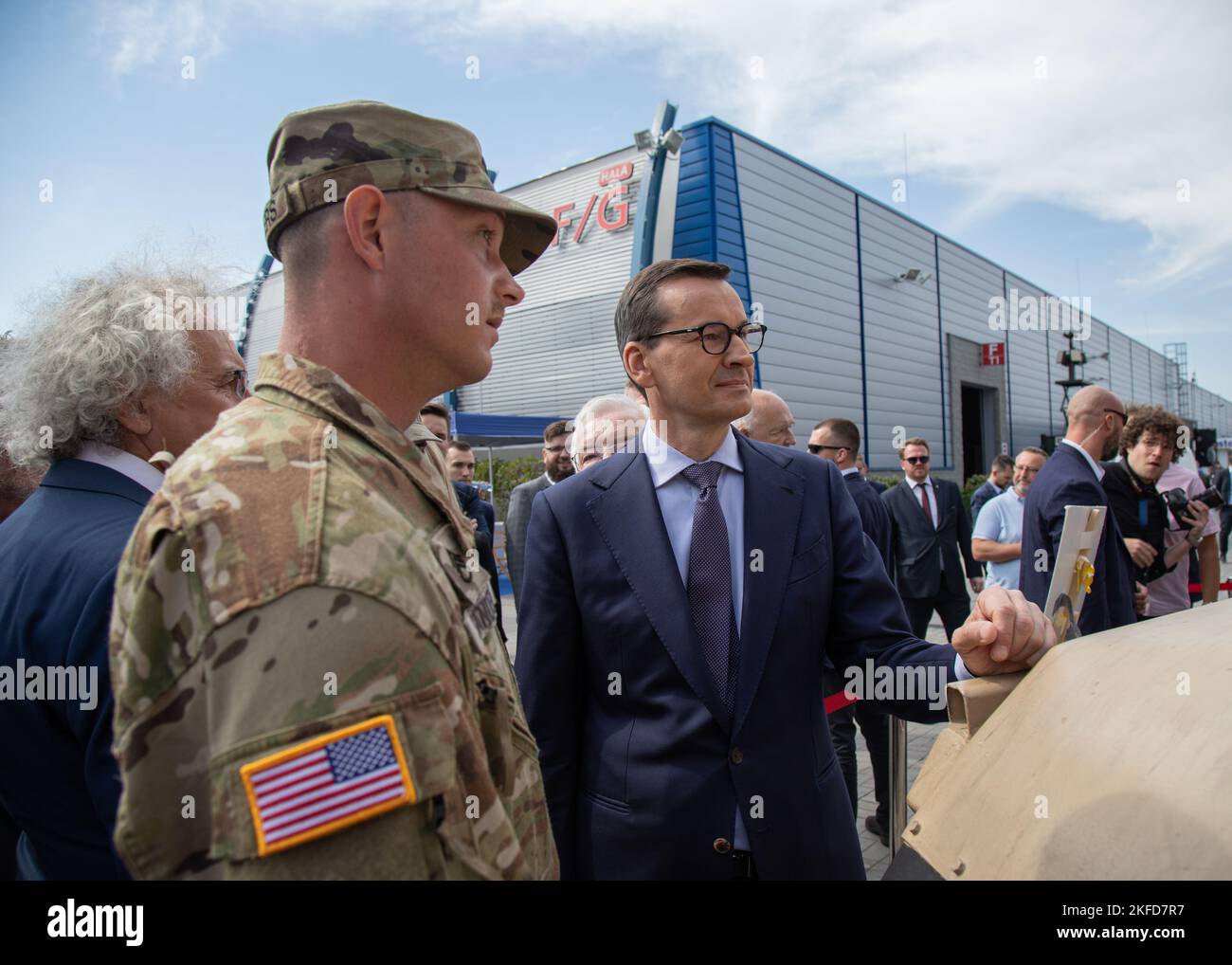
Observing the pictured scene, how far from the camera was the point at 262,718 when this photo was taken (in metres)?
0.71

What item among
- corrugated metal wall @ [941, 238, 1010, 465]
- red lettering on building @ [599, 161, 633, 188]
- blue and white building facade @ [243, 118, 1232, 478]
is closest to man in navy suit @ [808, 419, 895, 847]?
blue and white building facade @ [243, 118, 1232, 478]

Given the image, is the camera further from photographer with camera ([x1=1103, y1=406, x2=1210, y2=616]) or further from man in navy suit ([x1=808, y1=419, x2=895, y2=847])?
man in navy suit ([x1=808, y1=419, x2=895, y2=847])

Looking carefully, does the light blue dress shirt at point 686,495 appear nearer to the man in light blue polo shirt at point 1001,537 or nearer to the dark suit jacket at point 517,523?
the dark suit jacket at point 517,523

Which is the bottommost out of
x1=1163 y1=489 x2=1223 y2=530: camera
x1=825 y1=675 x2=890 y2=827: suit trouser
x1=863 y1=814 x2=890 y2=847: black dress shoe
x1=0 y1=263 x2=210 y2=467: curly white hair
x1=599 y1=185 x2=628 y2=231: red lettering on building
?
x1=863 y1=814 x2=890 y2=847: black dress shoe

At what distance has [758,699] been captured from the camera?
5.56ft

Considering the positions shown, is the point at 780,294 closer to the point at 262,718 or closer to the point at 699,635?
the point at 699,635

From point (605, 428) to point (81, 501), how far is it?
94.0 inches

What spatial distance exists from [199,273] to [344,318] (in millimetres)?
A: 1125

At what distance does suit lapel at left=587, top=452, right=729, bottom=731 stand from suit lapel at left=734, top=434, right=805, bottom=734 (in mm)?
102

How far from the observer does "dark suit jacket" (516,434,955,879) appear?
1.65 metres
